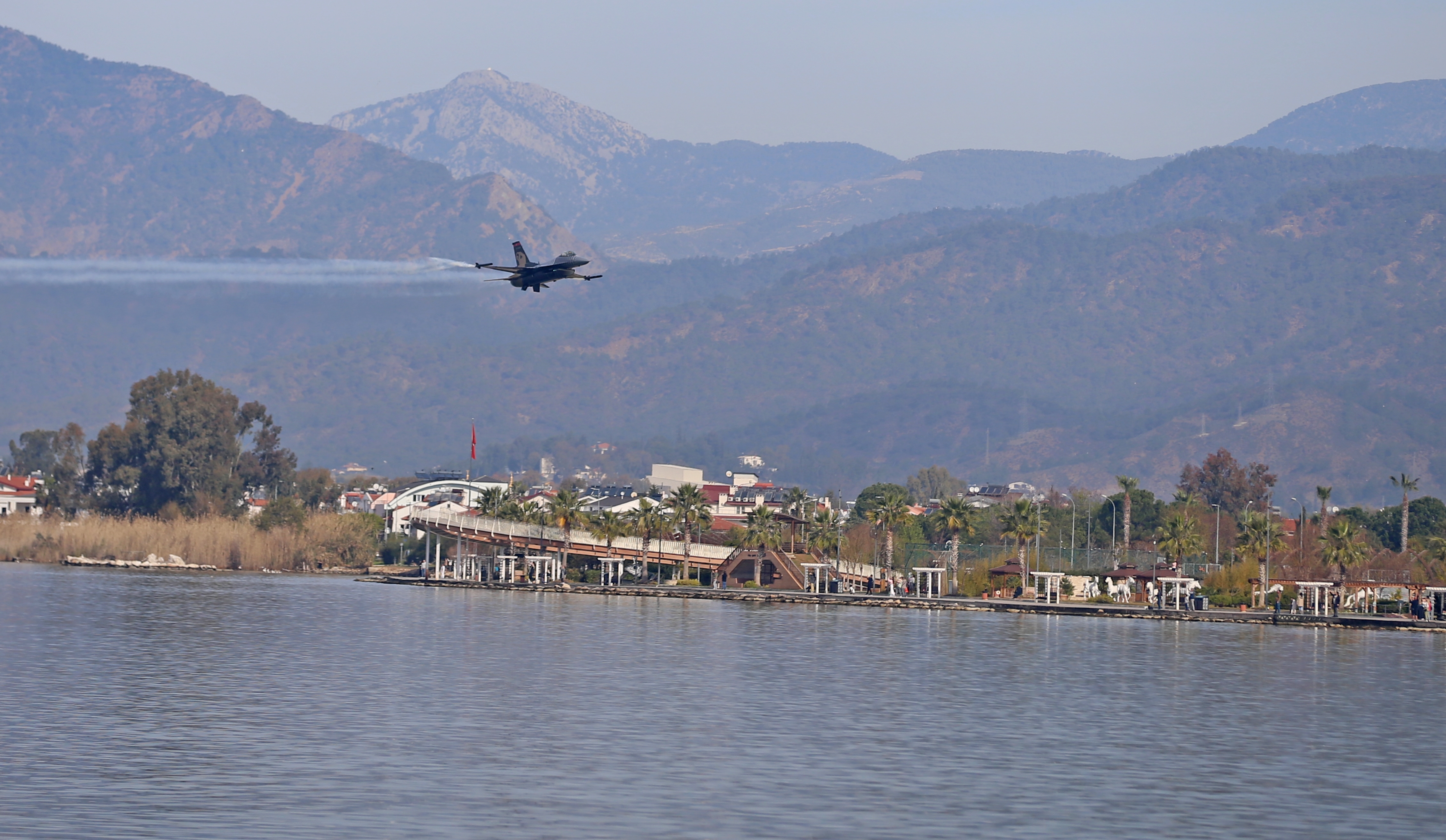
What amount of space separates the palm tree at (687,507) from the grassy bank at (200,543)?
170ft

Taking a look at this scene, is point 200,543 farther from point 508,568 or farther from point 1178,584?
point 1178,584

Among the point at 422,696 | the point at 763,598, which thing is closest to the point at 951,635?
the point at 763,598

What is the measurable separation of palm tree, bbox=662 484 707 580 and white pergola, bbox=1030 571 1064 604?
97.8 ft

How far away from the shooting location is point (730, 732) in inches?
2188

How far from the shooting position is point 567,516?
159375mm

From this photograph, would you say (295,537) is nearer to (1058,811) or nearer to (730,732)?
(730,732)

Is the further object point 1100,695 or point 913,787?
point 1100,695

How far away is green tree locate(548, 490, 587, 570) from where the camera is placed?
525 ft

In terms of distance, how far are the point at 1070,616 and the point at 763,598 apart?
961 inches

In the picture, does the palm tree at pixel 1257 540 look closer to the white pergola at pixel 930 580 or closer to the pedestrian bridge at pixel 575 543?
the white pergola at pixel 930 580

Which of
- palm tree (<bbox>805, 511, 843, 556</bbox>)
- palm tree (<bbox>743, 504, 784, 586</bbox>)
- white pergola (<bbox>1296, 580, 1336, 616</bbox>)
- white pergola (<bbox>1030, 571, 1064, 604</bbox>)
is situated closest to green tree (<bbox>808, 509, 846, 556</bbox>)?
palm tree (<bbox>805, 511, 843, 556</bbox>)

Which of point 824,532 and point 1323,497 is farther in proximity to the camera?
point 1323,497

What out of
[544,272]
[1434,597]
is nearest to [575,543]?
[544,272]

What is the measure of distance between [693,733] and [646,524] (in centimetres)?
10046
